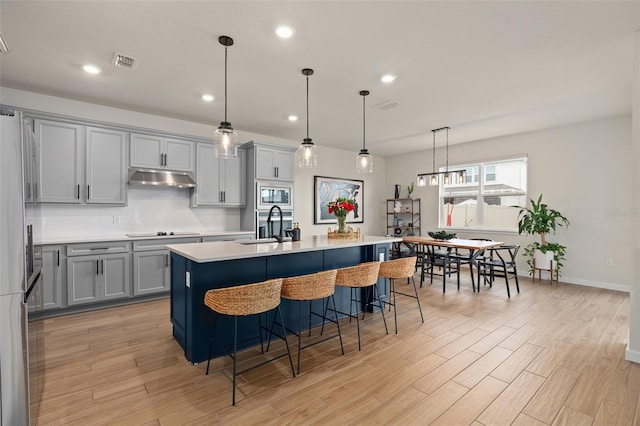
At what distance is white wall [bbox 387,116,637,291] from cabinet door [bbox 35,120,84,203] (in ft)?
23.8

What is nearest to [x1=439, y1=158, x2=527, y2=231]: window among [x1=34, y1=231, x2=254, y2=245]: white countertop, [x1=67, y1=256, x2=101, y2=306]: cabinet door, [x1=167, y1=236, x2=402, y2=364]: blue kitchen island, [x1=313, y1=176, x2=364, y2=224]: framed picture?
[x1=313, y1=176, x2=364, y2=224]: framed picture

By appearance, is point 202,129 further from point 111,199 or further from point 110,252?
point 110,252

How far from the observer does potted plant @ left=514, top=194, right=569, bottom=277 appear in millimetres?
5414

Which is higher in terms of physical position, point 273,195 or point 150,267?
point 273,195

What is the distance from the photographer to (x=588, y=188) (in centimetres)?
527

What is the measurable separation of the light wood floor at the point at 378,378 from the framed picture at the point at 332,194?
12.3ft

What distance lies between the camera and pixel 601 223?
203 inches

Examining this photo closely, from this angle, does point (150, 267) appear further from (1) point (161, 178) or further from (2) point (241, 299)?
(2) point (241, 299)

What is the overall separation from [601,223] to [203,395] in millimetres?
6355

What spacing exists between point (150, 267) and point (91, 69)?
2.54 m

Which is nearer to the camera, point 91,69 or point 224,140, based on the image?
point 224,140

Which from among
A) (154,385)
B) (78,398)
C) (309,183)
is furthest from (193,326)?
(309,183)

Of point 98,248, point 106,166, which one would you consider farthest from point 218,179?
point 98,248

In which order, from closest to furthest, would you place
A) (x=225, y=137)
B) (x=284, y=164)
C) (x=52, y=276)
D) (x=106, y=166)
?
(x=225, y=137) < (x=52, y=276) < (x=106, y=166) < (x=284, y=164)
